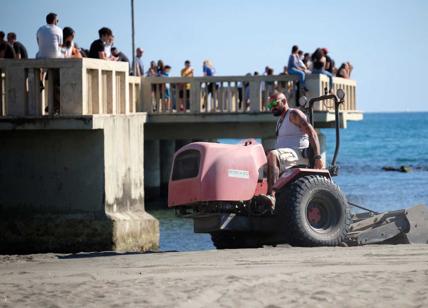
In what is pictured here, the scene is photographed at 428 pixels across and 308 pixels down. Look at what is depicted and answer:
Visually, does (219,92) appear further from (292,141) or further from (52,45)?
(292,141)

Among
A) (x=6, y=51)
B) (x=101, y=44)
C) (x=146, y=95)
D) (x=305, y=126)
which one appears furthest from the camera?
(x=146, y=95)

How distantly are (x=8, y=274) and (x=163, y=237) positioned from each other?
12.0 meters

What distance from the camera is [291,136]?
57.6 ft

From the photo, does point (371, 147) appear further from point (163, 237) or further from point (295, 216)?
point (295, 216)

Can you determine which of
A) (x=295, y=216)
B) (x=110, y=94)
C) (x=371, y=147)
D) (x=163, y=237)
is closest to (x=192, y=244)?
(x=163, y=237)

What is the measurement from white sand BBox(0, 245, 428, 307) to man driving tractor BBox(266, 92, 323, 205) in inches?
44.8

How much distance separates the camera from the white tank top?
689 inches

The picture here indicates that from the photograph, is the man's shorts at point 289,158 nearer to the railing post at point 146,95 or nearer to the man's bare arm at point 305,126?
the man's bare arm at point 305,126

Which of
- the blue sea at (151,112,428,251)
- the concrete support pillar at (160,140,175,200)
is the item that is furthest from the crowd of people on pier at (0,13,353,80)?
the concrete support pillar at (160,140,175,200)

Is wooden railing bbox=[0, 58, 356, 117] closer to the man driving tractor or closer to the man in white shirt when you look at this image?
the man in white shirt

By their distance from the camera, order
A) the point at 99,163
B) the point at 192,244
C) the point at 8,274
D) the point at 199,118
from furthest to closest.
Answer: the point at 199,118
the point at 192,244
the point at 99,163
the point at 8,274

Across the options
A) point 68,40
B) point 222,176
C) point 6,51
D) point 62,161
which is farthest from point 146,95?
point 222,176

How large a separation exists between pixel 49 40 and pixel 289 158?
18.6ft

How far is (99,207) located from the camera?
21.6 m
